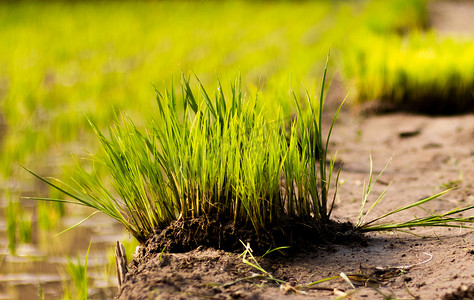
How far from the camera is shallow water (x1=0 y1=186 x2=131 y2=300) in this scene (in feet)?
6.19

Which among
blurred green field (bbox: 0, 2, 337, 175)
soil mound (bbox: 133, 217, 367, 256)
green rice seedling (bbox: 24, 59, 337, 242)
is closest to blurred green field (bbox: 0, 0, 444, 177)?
blurred green field (bbox: 0, 2, 337, 175)

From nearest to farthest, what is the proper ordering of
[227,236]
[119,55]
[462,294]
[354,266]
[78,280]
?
[462,294] → [354,266] → [227,236] → [78,280] → [119,55]

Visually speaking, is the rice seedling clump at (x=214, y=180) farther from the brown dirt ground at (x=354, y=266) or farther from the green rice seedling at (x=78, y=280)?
the green rice seedling at (x=78, y=280)

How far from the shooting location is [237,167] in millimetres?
1606

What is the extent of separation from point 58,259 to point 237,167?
35.3 inches

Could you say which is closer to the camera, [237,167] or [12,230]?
[237,167]

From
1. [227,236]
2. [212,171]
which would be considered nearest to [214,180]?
[212,171]

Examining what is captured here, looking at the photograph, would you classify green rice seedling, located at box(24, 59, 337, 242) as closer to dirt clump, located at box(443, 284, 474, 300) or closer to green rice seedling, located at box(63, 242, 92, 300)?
green rice seedling, located at box(63, 242, 92, 300)

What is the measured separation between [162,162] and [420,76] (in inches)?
97.0

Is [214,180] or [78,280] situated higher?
[214,180]

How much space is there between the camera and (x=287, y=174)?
5.54 ft

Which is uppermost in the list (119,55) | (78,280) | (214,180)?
(119,55)

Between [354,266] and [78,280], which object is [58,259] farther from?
[354,266]

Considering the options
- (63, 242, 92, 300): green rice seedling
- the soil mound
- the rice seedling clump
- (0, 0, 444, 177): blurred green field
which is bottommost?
(63, 242, 92, 300): green rice seedling
